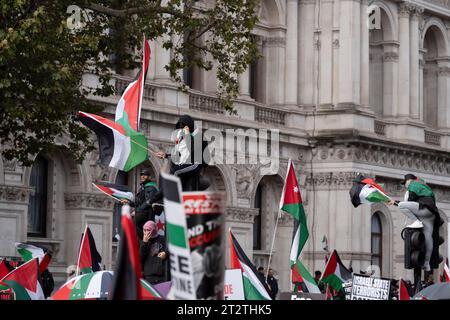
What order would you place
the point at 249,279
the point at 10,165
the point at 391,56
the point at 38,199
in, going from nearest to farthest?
1. the point at 249,279
2. the point at 10,165
3. the point at 38,199
4. the point at 391,56

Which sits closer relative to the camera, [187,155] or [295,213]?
[187,155]

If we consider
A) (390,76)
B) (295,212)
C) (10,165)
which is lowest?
(295,212)

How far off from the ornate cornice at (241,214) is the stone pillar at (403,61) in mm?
8259

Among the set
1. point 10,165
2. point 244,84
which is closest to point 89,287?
point 10,165

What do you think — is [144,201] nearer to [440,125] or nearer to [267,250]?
[267,250]

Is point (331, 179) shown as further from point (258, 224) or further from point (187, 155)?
point (187, 155)

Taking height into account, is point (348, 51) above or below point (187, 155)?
above

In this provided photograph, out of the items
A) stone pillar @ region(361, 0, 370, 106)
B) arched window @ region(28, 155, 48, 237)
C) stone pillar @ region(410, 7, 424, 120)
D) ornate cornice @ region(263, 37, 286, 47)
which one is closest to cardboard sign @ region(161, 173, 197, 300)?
arched window @ region(28, 155, 48, 237)

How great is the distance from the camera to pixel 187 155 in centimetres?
1850

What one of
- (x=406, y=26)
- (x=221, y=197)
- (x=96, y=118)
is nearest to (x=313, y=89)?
(x=406, y=26)

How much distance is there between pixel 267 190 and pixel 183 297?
120 feet

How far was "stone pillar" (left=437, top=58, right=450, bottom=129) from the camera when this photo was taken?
175ft

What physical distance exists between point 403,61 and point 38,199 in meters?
17.1

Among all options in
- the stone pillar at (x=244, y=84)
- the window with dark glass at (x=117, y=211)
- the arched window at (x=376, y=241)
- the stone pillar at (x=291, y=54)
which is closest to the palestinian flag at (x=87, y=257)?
the window with dark glass at (x=117, y=211)
